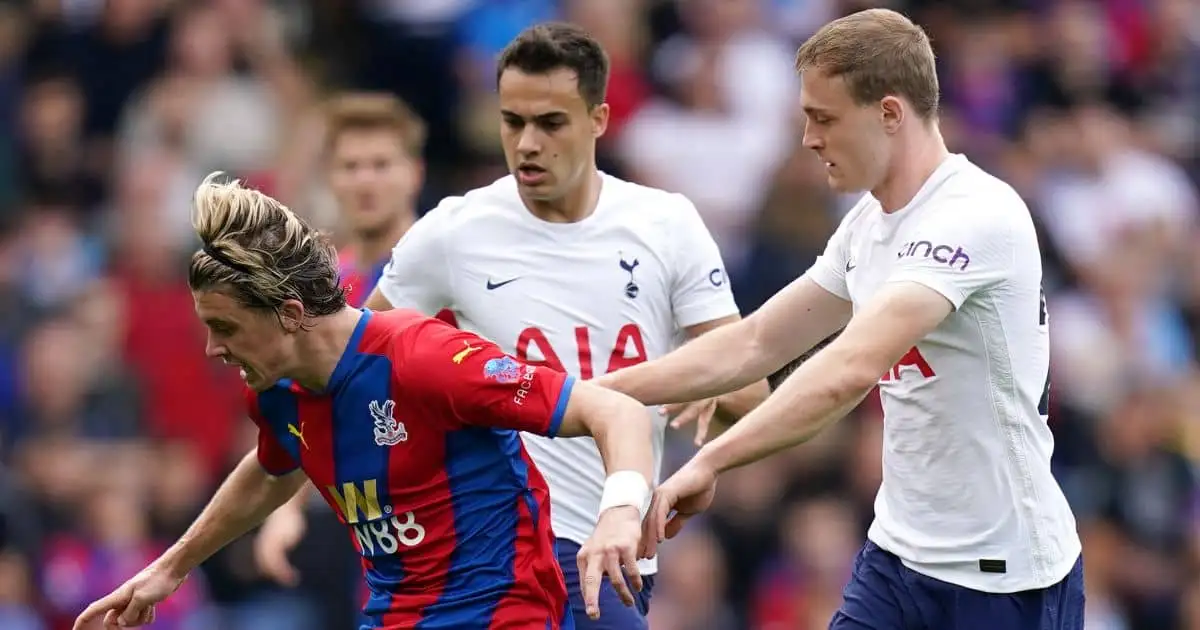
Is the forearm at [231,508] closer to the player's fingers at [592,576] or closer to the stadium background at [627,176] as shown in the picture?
the player's fingers at [592,576]

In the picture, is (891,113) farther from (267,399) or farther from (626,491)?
(267,399)

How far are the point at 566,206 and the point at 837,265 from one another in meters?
1.21

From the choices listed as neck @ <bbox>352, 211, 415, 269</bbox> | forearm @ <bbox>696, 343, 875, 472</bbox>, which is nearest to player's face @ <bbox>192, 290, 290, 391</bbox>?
forearm @ <bbox>696, 343, 875, 472</bbox>

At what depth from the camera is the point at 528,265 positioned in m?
6.63

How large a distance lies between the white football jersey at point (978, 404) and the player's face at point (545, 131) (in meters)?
1.31

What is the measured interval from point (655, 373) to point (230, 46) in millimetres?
7633

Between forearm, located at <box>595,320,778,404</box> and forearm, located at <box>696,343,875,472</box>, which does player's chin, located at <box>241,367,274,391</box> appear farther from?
forearm, located at <box>696,343,875,472</box>

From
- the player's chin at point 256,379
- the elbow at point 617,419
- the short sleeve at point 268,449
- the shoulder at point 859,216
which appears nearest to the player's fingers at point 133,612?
the short sleeve at point 268,449

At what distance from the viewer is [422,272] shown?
6633 millimetres

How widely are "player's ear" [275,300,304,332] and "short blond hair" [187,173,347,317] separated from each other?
0.05 feet

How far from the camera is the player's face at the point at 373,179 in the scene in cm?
777

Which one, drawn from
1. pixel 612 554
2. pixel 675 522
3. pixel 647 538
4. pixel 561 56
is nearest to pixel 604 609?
pixel 675 522

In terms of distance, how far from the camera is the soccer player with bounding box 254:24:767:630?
6516 mm

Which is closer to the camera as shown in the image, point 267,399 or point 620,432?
point 620,432
